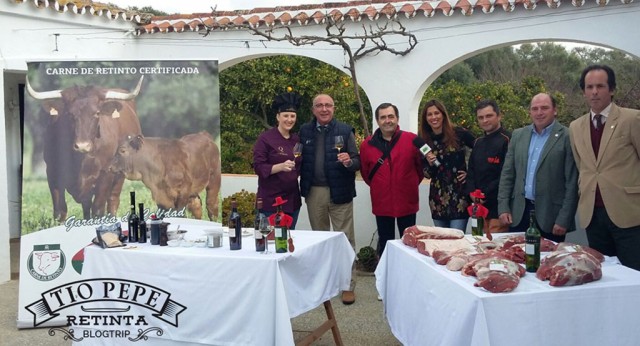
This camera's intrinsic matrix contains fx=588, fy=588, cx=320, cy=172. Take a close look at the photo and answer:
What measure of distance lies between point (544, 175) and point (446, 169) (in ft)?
3.49

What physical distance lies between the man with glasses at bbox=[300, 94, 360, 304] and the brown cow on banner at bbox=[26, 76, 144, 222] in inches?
58.0

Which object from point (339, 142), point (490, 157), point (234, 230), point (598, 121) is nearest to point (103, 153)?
point (234, 230)

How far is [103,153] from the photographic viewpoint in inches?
190

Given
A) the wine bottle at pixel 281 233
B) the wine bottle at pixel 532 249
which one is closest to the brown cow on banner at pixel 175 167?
the wine bottle at pixel 281 233

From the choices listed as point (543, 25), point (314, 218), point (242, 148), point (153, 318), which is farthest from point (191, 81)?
point (242, 148)

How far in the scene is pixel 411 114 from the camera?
23.1 feet

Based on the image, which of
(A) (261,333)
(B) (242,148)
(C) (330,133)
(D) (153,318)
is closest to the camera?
(A) (261,333)

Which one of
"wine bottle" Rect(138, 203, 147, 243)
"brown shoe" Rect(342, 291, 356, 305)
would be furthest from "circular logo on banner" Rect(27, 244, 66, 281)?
"brown shoe" Rect(342, 291, 356, 305)

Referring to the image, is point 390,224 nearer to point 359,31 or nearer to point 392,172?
point 392,172

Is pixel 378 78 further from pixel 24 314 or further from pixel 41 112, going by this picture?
pixel 24 314

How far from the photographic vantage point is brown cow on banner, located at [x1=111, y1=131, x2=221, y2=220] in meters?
4.87

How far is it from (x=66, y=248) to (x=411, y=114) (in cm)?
410

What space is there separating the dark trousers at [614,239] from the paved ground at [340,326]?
157 centimetres

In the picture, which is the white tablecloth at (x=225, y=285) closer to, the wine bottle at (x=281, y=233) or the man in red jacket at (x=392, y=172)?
the wine bottle at (x=281, y=233)
